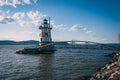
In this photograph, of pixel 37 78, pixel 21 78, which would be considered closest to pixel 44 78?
pixel 37 78

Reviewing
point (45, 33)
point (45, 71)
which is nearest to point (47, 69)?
point (45, 71)

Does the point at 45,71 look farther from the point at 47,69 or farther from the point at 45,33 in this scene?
the point at 45,33

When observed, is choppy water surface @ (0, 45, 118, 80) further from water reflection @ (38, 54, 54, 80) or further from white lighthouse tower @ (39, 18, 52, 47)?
white lighthouse tower @ (39, 18, 52, 47)

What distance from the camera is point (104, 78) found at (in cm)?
2142

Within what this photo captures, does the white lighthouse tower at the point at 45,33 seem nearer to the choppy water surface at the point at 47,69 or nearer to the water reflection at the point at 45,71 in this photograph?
the choppy water surface at the point at 47,69

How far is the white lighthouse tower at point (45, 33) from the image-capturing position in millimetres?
76956

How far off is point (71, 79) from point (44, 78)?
131 inches

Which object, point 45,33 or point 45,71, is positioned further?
point 45,33

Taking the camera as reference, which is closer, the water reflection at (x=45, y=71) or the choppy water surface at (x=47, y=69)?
the water reflection at (x=45, y=71)

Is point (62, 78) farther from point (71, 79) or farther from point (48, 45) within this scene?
point (48, 45)

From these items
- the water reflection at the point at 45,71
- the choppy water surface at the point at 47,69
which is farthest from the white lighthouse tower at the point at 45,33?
the water reflection at the point at 45,71

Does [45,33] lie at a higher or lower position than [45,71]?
higher

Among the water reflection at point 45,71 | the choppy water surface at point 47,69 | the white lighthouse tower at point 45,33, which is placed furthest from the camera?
the white lighthouse tower at point 45,33

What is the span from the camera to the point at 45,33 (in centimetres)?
7738
